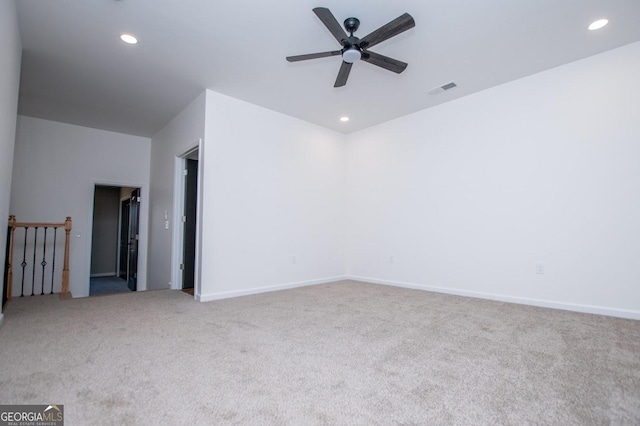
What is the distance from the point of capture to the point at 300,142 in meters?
5.12

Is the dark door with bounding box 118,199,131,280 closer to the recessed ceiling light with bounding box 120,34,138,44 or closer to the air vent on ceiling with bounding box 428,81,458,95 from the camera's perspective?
the recessed ceiling light with bounding box 120,34,138,44

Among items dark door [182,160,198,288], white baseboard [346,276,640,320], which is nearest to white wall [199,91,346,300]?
dark door [182,160,198,288]

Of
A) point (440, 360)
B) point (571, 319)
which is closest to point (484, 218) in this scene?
point (571, 319)

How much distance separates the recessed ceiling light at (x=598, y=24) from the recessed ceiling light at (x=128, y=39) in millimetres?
4339

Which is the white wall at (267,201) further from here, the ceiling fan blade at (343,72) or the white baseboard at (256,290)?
the ceiling fan blade at (343,72)

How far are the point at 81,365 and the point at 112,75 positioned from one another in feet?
10.7

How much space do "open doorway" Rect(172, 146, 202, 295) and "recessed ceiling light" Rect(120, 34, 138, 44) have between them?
1711 millimetres

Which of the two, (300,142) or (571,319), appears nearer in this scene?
(571,319)

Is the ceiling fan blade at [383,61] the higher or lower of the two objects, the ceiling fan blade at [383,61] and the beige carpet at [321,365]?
the higher

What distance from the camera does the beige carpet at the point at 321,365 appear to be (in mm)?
1507

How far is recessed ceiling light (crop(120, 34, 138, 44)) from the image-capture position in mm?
2914

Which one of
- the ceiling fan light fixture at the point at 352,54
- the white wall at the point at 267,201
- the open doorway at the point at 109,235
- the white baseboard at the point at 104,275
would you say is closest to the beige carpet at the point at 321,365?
the white wall at the point at 267,201

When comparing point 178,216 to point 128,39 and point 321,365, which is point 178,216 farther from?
point 321,365

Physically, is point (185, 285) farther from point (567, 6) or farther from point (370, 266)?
point (567, 6)
